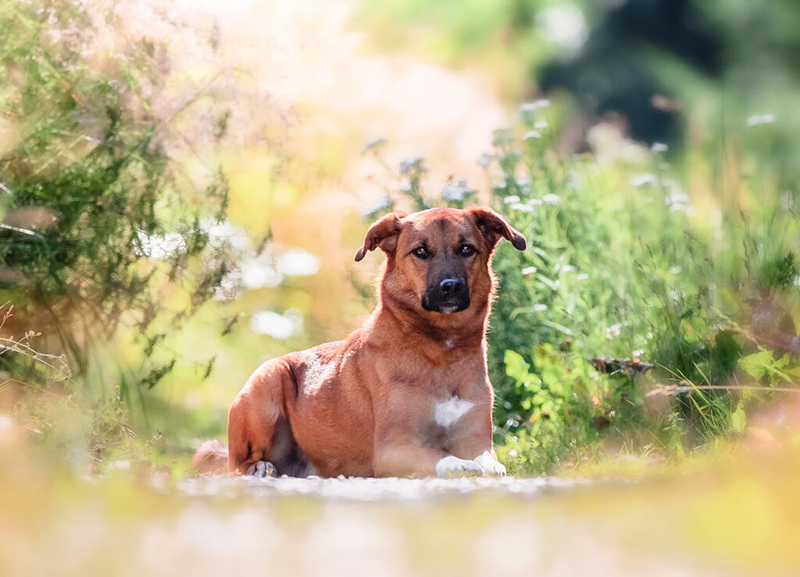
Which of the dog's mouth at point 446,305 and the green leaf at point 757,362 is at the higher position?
the dog's mouth at point 446,305

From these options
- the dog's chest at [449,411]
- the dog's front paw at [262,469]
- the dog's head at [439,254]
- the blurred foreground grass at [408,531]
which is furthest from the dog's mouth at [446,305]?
the blurred foreground grass at [408,531]

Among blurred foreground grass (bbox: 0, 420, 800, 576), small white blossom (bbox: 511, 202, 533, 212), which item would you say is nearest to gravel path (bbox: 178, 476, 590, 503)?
blurred foreground grass (bbox: 0, 420, 800, 576)

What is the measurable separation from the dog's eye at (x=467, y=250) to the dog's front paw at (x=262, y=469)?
162 centimetres

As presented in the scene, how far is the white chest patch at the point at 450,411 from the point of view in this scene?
4.99 m

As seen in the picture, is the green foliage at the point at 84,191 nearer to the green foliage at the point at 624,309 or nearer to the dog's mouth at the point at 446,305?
the dog's mouth at the point at 446,305

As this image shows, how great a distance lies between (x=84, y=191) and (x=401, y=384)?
218 centimetres

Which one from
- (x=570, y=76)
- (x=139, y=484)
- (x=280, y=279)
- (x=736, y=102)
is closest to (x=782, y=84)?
(x=736, y=102)

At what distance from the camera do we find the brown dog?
4.96 meters

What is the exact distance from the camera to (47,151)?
18.2 feet

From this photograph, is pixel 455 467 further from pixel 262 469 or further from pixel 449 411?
pixel 262 469

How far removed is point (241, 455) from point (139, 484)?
2818 millimetres

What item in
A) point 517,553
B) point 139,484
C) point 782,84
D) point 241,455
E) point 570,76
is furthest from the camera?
point 570,76

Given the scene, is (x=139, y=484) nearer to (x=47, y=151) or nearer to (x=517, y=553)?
(x=517, y=553)

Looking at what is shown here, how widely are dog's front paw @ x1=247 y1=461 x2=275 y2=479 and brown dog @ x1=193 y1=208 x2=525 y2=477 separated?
1 centimetres
